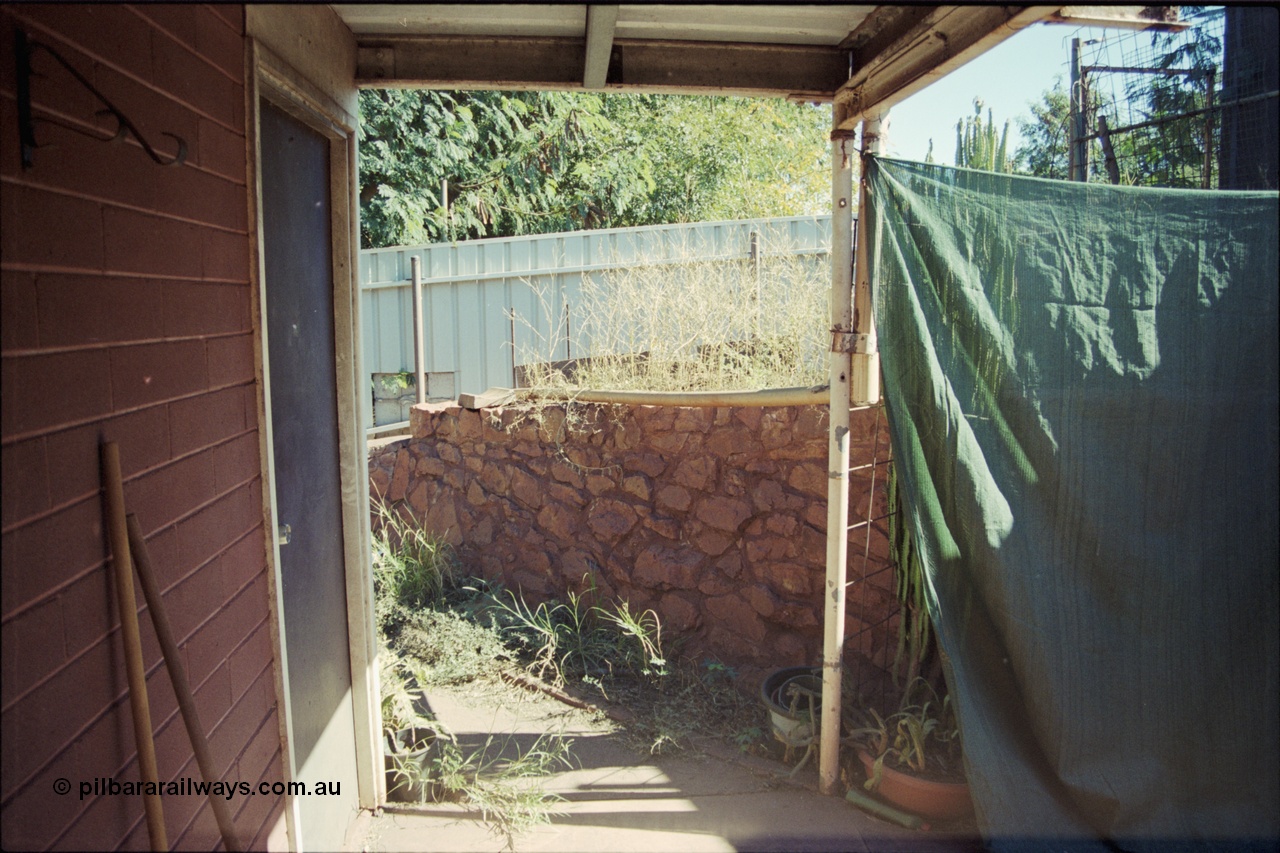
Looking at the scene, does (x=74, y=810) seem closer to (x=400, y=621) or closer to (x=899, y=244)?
(x=899, y=244)

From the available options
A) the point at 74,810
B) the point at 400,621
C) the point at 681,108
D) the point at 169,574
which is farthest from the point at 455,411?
the point at 681,108

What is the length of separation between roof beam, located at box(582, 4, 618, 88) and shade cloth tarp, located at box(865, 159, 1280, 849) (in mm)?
1258

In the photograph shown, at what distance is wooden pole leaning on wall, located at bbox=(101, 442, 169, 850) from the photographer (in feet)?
5.15

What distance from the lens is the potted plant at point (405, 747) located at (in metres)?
3.52

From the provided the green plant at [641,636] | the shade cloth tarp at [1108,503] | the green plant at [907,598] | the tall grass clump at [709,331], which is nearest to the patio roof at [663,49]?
the shade cloth tarp at [1108,503]

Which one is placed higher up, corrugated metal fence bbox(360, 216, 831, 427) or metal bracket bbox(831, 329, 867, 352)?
corrugated metal fence bbox(360, 216, 831, 427)

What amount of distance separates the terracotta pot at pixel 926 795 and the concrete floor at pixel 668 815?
0.08 m

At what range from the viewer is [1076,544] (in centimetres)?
282

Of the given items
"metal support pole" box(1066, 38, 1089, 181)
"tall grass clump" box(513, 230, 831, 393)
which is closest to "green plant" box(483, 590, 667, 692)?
"tall grass clump" box(513, 230, 831, 393)

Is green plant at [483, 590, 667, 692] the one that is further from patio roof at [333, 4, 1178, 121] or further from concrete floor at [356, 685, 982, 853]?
patio roof at [333, 4, 1178, 121]

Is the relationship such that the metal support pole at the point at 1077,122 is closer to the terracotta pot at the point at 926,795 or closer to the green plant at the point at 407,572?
the terracotta pot at the point at 926,795

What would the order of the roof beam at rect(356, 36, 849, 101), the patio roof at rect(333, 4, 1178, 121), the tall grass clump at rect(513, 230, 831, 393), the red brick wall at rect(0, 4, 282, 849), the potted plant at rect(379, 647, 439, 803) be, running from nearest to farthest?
1. the red brick wall at rect(0, 4, 282, 849)
2. the patio roof at rect(333, 4, 1178, 121)
3. the roof beam at rect(356, 36, 849, 101)
4. the potted plant at rect(379, 647, 439, 803)
5. the tall grass clump at rect(513, 230, 831, 393)

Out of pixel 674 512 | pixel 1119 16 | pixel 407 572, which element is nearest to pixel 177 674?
pixel 1119 16

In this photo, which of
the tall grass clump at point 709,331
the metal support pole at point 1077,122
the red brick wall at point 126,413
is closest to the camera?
the red brick wall at point 126,413
